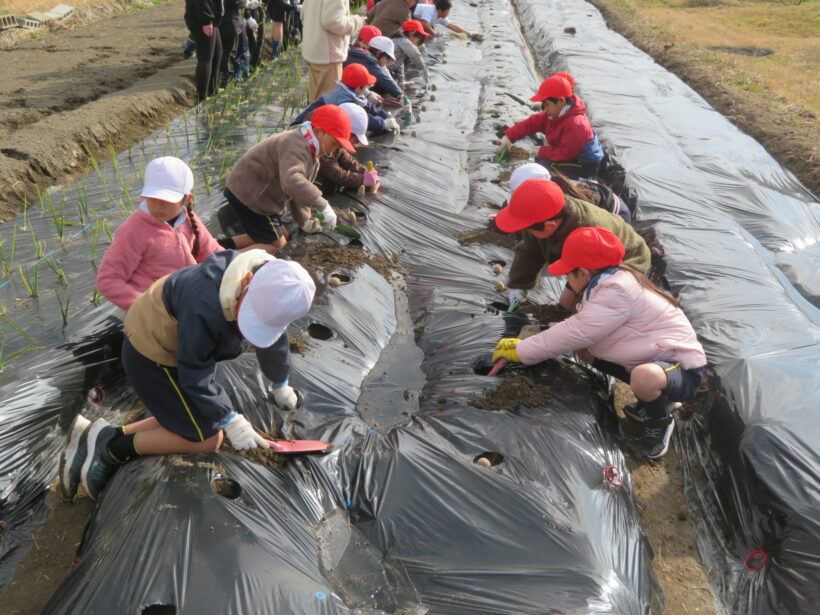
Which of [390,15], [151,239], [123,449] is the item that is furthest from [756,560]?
[390,15]

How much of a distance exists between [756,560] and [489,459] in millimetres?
966

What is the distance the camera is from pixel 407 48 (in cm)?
611

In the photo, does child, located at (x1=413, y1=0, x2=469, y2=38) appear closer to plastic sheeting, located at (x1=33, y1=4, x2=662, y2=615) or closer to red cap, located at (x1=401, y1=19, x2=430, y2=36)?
red cap, located at (x1=401, y1=19, x2=430, y2=36)

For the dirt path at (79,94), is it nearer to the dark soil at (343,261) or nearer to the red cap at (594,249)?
the dark soil at (343,261)

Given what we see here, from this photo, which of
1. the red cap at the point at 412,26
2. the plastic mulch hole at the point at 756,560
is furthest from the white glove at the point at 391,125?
the plastic mulch hole at the point at 756,560

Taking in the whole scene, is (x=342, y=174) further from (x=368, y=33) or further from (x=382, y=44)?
(x=368, y=33)

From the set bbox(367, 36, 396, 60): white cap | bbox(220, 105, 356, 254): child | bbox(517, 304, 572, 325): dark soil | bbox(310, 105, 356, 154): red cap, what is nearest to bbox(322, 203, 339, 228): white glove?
Answer: bbox(220, 105, 356, 254): child

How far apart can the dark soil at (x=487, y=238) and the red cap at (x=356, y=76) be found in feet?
4.15

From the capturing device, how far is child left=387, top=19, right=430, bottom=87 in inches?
241

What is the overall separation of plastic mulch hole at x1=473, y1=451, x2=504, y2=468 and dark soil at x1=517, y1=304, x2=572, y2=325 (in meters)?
0.97

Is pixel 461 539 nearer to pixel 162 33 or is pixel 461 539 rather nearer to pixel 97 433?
pixel 97 433

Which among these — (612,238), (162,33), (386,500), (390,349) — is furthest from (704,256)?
(162,33)

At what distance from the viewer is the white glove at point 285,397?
213 centimetres

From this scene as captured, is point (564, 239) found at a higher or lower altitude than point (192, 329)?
lower
